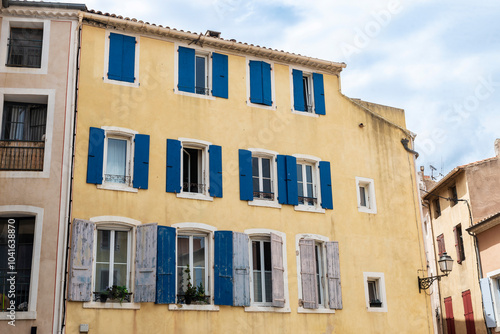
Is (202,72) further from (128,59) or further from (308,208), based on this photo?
(308,208)

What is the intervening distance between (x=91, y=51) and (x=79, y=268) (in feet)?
20.6

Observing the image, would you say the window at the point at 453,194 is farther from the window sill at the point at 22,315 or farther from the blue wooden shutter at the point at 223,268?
the window sill at the point at 22,315

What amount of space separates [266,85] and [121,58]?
4810 millimetres

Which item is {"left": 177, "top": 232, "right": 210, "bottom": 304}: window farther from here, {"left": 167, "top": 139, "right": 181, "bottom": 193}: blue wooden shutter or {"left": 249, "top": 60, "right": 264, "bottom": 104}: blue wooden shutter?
{"left": 249, "top": 60, "right": 264, "bottom": 104}: blue wooden shutter

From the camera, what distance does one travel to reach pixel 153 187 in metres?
18.6

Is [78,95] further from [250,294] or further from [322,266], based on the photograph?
[322,266]

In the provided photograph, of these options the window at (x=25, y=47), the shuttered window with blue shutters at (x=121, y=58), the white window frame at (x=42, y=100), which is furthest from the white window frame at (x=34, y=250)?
the shuttered window with blue shutters at (x=121, y=58)

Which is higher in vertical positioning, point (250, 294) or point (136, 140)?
point (136, 140)

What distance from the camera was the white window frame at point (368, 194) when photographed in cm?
2194

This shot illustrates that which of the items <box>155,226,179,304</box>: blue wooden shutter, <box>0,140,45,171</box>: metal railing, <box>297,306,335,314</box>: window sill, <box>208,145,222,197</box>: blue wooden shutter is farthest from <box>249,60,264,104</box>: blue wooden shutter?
<box>0,140,45,171</box>: metal railing

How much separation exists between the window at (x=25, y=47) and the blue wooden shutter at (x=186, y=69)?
4063 mm

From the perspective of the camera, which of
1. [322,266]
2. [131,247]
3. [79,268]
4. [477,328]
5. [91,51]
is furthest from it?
[477,328]

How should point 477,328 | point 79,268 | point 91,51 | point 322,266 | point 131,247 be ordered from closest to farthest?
point 79,268
point 131,247
point 91,51
point 322,266
point 477,328

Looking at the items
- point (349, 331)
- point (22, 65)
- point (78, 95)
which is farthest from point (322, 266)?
point (22, 65)
